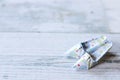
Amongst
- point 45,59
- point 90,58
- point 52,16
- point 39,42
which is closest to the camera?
point 90,58

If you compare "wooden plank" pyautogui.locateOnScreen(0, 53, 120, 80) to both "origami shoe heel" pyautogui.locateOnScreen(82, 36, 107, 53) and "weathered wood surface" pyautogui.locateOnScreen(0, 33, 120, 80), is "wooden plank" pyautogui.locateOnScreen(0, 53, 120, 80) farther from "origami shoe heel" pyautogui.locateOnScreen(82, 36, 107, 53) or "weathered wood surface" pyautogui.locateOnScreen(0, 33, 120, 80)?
→ "origami shoe heel" pyautogui.locateOnScreen(82, 36, 107, 53)

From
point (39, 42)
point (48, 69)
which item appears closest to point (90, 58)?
point (48, 69)

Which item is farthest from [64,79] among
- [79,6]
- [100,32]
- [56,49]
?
[79,6]

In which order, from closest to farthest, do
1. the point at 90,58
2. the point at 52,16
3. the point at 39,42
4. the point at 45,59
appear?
1. the point at 90,58
2. the point at 45,59
3. the point at 39,42
4. the point at 52,16

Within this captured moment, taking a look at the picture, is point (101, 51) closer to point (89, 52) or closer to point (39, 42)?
point (89, 52)

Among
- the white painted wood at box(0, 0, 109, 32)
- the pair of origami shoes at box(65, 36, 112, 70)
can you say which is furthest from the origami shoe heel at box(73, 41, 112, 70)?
the white painted wood at box(0, 0, 109, 32)

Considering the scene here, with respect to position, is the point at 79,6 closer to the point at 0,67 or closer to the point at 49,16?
the point at 49,16
